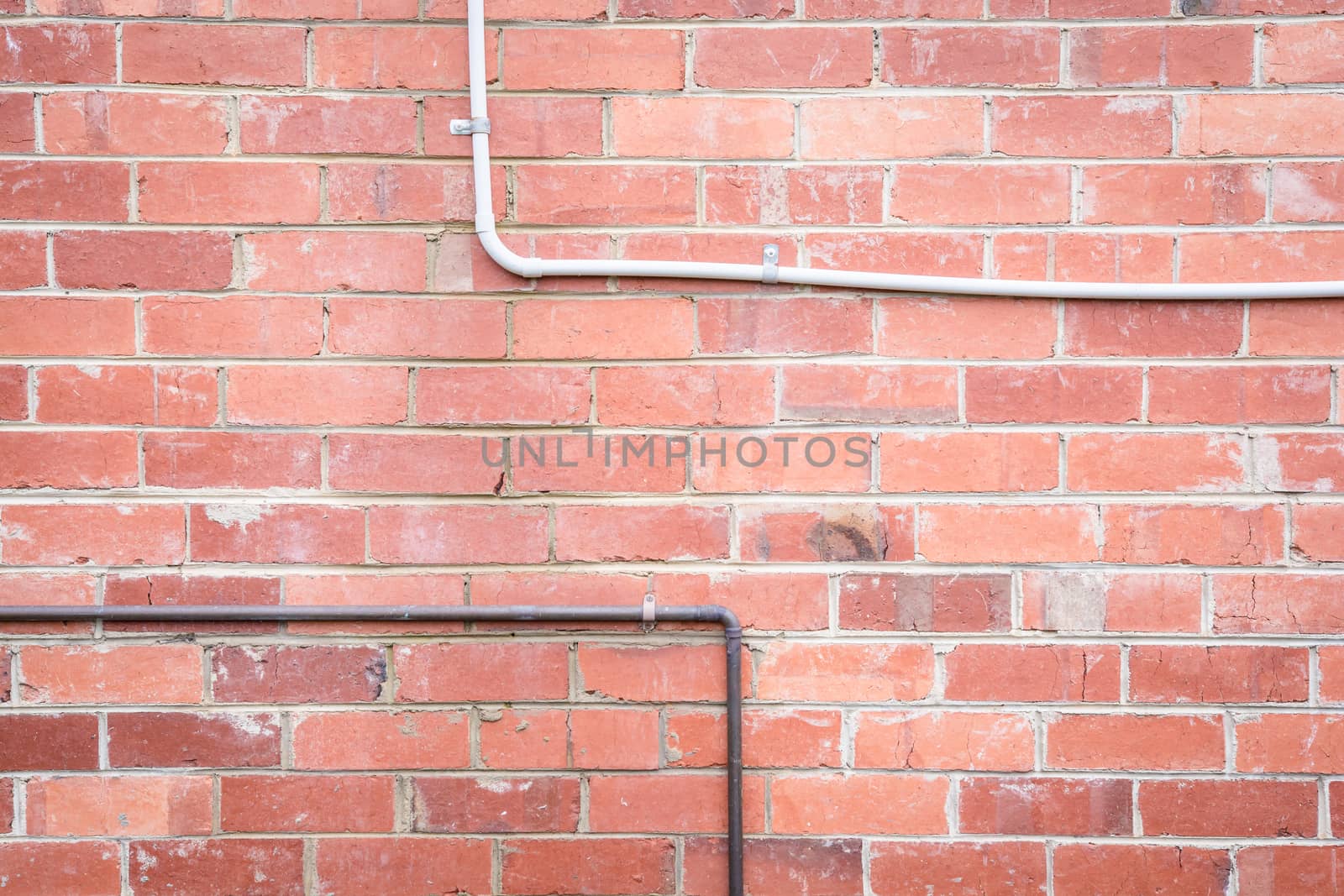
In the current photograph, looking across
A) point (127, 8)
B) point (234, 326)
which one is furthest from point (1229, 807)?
point (127, 8)

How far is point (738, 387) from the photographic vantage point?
4.49 ft

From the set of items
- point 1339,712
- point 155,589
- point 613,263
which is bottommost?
point 1339,712

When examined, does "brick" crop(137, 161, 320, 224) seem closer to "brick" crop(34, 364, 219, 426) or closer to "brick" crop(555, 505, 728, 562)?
"brick" crop(34, 364, 219, 426)

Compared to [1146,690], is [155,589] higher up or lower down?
higher up

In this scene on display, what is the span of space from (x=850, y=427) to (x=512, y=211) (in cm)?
62

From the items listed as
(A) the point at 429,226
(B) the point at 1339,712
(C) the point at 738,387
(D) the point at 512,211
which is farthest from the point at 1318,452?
(A) the point at 429,226

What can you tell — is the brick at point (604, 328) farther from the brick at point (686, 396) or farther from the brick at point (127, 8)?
the brick at point (127, 8)

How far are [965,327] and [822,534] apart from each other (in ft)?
1.27

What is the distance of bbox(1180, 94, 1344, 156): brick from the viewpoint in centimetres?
133

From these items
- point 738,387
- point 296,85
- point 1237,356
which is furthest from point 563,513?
point 1237,356

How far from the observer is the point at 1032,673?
4.50ft

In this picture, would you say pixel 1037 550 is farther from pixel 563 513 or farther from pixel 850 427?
pixel 563 513

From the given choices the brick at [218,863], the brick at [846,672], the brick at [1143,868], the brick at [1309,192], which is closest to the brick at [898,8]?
the brick at [1309,192]

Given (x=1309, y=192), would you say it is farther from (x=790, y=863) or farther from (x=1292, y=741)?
(x=790, y=863)
